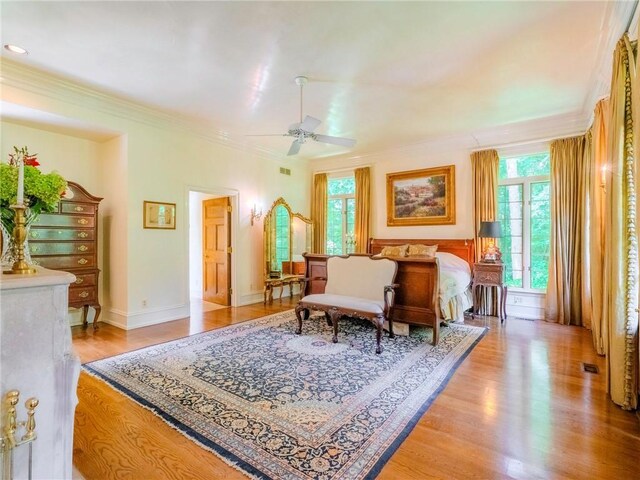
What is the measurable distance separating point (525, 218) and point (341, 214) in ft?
12.2

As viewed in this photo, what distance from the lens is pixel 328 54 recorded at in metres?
3.21

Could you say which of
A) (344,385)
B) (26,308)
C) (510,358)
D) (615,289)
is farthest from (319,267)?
(26,308)

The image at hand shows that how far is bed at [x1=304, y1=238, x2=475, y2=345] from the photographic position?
394 centimetres

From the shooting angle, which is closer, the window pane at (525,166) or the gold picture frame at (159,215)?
the gold picture frame at (159,215)

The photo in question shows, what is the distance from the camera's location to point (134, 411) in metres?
2.40

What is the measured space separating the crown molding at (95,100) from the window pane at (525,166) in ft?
16.3

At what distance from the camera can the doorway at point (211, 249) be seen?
6199 millimetres

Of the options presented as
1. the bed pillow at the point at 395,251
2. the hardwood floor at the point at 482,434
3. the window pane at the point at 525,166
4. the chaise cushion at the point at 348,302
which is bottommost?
the hardwood floor at the point at 482,434

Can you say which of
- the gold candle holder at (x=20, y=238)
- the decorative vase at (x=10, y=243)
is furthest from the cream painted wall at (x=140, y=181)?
the gold candle holder at (x=20, y=238)

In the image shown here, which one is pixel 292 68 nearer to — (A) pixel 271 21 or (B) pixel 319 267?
(A) pixel 271 21

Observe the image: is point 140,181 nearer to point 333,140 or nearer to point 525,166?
point 333,140

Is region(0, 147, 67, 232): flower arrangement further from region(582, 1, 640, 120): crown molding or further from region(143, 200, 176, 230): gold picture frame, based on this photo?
region(582, 1, 640, 120): crown molding

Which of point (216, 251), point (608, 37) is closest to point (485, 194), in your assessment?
point (608, 37)

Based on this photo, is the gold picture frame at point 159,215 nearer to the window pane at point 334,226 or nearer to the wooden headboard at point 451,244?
the window pane at point 334,226
